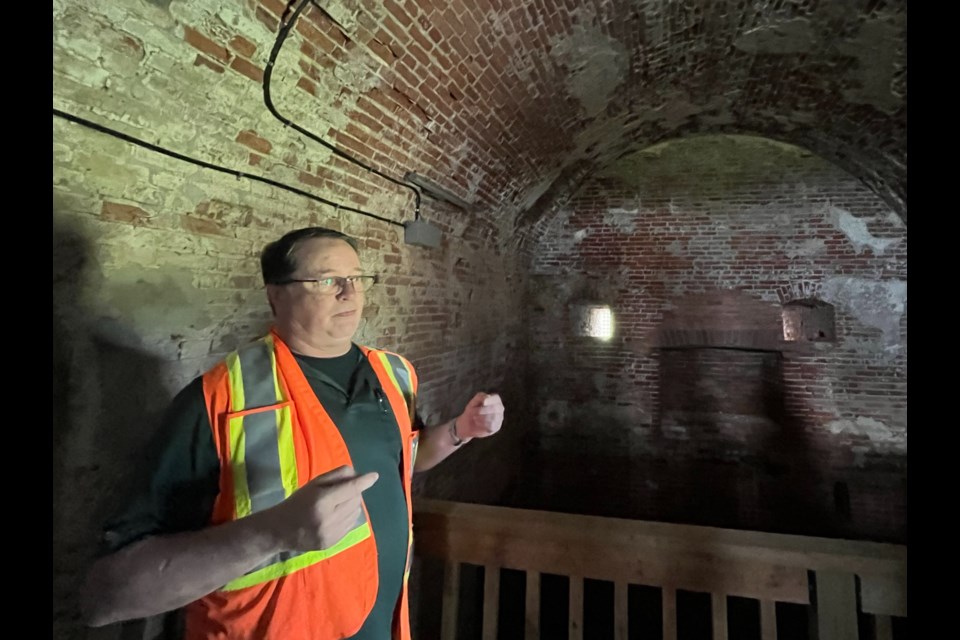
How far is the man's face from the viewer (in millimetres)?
1372

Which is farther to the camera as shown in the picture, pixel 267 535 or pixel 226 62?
pixel 226 62

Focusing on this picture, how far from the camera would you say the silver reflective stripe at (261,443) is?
1.16 m

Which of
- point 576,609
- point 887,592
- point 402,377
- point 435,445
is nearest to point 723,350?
point 887,592

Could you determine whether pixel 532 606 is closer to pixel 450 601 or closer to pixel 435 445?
pixel 450 601

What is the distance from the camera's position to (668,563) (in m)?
1.93

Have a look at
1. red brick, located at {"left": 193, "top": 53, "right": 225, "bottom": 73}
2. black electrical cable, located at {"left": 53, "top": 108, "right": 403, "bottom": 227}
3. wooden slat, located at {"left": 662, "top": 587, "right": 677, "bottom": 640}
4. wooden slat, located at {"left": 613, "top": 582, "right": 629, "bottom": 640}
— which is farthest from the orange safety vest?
wooden slat, located at {"left": 662, "top": 587, "right": 677, "bottom": 640}

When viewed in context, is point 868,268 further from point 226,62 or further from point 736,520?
point 226,62

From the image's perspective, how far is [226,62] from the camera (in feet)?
5.65

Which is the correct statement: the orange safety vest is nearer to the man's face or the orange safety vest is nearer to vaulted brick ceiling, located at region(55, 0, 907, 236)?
the man's face

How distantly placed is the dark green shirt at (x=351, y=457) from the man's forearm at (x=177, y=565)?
0.04 metres

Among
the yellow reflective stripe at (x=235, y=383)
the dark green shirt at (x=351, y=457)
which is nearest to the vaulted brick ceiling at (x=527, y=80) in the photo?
the yellow reflective stripe at (x=235, y=383)

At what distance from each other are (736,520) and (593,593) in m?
2.44

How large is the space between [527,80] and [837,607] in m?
3.41
